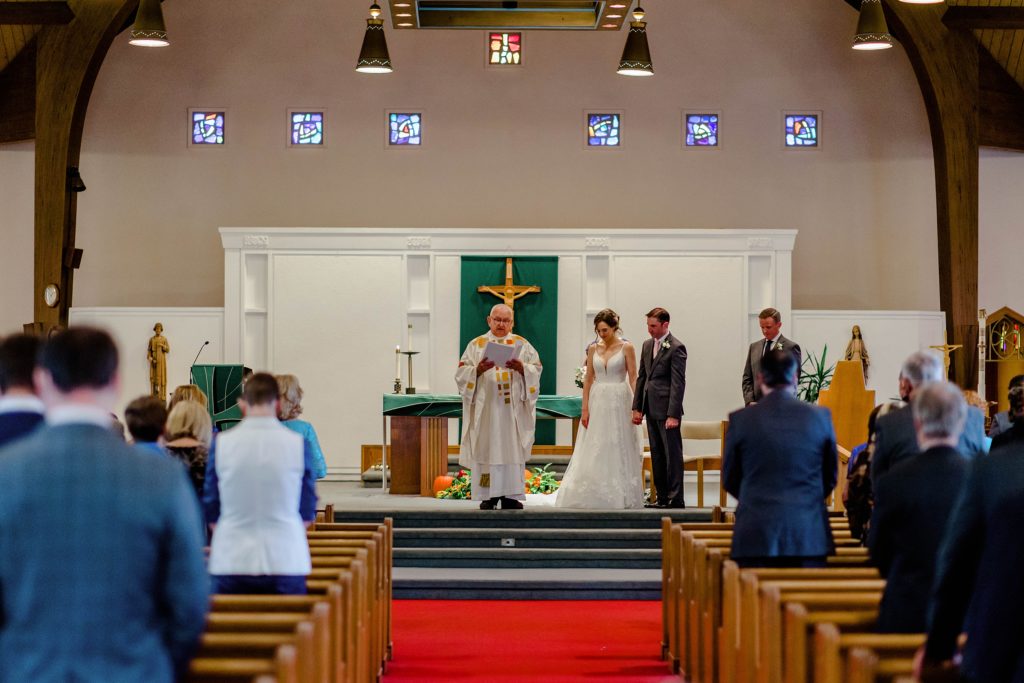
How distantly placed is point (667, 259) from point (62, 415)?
1270cm

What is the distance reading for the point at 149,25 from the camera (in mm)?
11328

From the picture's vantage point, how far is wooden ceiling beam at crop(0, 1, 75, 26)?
13.7m

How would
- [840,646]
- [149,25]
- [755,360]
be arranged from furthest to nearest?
[149,25] → [755,360] → [840,646]

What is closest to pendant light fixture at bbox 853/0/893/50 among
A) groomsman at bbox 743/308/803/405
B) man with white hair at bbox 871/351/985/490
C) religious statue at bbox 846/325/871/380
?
groomsman at bbox 743/308/803/405

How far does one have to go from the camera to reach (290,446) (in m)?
A: 4.62

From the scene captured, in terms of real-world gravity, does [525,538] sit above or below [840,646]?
below

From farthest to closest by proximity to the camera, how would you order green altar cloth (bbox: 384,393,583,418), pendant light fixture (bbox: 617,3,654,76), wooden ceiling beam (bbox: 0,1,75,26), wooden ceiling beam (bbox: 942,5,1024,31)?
wooden ceiling beam (bbox: 942,5,1024,31) → wooden ceiling beam (bbox: 0,1,75,26) → pendant light fixture (bbox: 617,3,654,76) → green altar cloth (bbox: 384,393,583,418)

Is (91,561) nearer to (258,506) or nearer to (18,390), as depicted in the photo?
(18,390)

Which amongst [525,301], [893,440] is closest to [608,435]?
[525,301]

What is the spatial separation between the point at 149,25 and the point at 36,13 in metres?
3.42

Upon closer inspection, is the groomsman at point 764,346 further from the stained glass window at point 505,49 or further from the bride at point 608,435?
the stained glass window at point 505,49

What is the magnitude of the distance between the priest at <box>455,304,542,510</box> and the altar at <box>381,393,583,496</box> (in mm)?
1287

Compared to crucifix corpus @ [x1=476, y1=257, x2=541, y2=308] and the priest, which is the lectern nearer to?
the priest

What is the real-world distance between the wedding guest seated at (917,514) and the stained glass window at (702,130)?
12394mm
